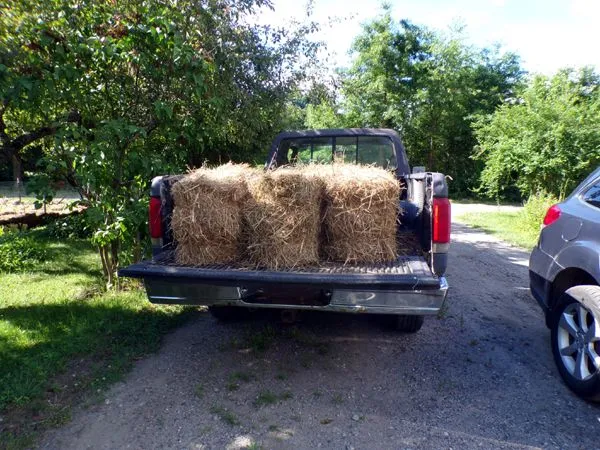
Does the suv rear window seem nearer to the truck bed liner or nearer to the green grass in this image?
the truck bed liner

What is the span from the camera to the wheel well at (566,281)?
3.41 metres

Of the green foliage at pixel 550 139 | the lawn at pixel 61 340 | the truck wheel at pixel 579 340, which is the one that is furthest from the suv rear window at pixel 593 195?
the green foliage at pixel 550 139

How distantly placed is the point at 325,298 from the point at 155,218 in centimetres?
150

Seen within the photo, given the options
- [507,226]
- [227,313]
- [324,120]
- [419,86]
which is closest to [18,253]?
[227,313]

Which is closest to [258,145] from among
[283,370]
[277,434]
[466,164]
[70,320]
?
[70,320]

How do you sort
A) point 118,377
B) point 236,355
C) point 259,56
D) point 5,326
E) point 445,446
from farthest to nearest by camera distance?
point 259,56, point 5,326, point 236,355, point 118,377, point 445,446

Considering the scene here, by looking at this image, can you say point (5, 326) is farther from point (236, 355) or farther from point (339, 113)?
point (339, 113)

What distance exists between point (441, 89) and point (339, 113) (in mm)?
4137

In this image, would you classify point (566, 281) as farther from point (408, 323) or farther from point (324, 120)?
point (324, 120)

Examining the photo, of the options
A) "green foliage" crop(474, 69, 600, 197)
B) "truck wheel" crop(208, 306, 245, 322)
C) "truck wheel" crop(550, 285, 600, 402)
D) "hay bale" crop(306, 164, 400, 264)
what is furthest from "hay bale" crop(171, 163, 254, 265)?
"green foliage" crop(474, 69, 600, 197)

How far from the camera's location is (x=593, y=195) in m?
3.53

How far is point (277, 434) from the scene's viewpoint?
2.69 metres

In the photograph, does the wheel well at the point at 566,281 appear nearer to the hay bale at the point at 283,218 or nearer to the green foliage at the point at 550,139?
the hay bale at the point at 283,218

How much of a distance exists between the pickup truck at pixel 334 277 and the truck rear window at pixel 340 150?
120 centimetres
